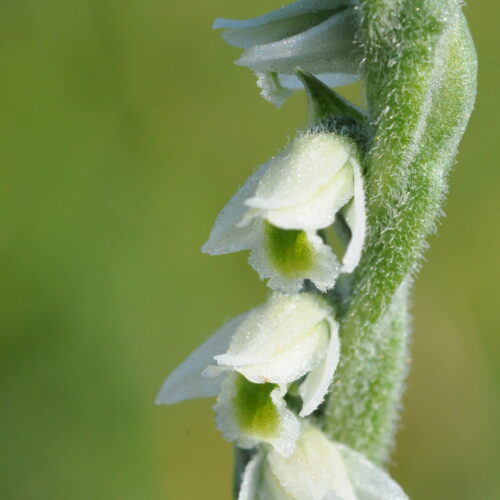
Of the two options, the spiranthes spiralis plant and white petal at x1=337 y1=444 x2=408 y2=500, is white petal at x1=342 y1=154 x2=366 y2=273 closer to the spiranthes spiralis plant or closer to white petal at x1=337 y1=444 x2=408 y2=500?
the spiranthes spiralis plant

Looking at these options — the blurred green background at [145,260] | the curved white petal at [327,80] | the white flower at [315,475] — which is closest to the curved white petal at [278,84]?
the curved white petal at [327,80]

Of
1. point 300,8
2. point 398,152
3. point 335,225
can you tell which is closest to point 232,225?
point 335,225

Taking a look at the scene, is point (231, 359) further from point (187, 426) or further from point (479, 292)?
point (479, 292)

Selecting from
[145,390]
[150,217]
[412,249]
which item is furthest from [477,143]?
[412,249]

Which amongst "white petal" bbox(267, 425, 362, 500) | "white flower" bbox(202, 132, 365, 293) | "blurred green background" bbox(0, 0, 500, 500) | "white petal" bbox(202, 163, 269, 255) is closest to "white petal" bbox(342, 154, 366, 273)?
"white flower" bbox(202, 132, 365, 293)

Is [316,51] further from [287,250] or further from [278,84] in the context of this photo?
[287,250]
